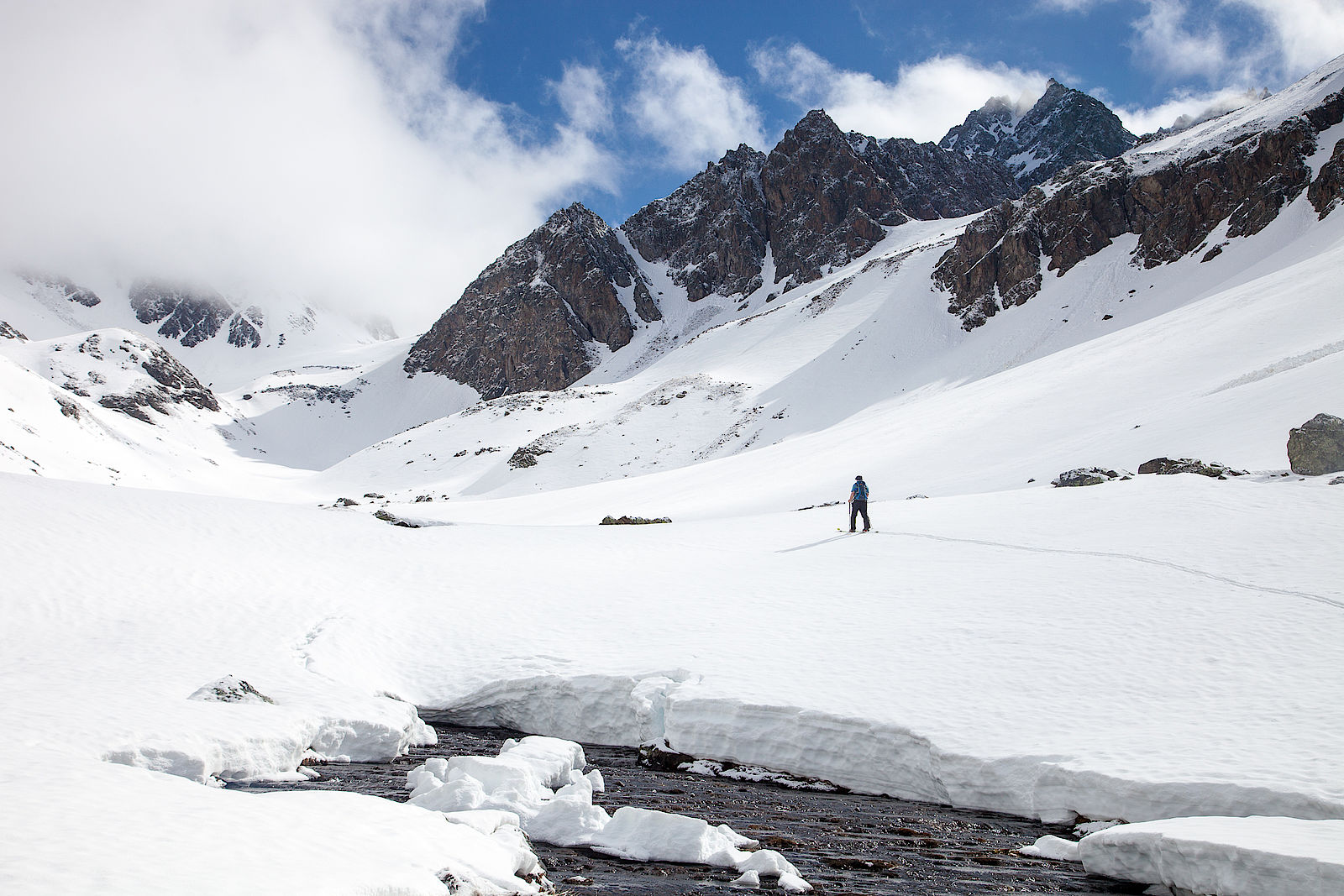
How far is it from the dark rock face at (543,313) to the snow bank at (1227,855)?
111 meters

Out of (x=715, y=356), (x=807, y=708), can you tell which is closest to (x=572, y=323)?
(x=715, y=356)

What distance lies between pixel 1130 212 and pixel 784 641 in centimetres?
7451

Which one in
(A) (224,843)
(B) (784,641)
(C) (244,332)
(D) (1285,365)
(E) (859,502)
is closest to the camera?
(A) (224,843)

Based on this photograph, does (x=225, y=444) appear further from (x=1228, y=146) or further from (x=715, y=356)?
(x=1228, y=146)

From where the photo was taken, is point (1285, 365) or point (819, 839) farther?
point (1285, 365)

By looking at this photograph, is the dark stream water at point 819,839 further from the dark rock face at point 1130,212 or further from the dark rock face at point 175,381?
the dark rock face at point 175,381

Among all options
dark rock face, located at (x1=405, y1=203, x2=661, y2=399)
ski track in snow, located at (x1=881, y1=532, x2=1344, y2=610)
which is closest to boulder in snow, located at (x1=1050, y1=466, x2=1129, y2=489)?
ski track in snow, located at (x1=881, y1=532, x2=1344, y2=610)

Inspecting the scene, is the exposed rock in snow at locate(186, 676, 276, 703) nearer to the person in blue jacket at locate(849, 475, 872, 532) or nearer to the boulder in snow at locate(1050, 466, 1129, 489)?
the person in blue jacket at locate(849, 475, 872, 532)

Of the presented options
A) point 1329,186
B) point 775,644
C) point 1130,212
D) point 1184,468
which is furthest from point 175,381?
point 1329,186

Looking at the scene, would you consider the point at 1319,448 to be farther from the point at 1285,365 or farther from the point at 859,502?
the point at 1285,365

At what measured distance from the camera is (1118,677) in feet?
31.8

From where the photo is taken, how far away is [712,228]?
13500 centimetres

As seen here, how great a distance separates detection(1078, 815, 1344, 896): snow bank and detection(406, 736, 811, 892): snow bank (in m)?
2.90

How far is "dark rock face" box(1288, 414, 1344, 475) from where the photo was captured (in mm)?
18969
